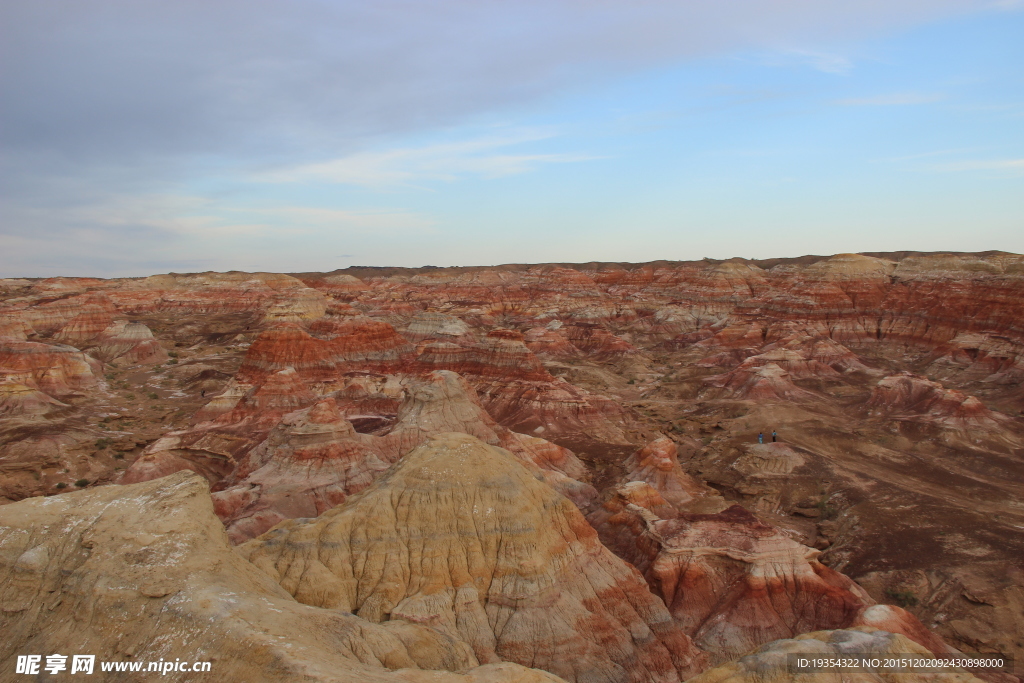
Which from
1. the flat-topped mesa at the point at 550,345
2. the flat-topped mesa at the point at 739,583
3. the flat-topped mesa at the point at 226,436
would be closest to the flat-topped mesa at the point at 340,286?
the flat-topped mesa at the point at 550,345

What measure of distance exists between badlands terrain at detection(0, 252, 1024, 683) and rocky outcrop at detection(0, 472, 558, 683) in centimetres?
5

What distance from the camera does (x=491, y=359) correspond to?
47.6 meters

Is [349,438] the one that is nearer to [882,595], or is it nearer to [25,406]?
[882,595]

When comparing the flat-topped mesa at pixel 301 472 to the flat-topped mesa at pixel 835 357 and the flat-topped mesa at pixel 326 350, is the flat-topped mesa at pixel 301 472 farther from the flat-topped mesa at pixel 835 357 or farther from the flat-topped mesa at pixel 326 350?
the flat-topped mesa at pixel 835 357

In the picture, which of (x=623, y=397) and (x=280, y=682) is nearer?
(x=280, y=682)

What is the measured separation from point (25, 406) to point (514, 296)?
84.3m

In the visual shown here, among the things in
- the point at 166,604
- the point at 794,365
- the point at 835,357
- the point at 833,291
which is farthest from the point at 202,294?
the point at 166,604

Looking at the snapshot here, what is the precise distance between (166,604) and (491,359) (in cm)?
3954

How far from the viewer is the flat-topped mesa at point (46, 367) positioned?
4666 cm

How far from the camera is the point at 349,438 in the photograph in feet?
86.5

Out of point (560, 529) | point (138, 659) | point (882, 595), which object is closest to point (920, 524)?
point (882, 595)

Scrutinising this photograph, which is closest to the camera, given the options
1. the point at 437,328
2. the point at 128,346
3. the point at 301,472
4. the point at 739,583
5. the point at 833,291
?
the point at 739,583

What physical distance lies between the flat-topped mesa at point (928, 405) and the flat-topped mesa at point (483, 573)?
3432 cm

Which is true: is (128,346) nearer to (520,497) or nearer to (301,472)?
(301,472)
